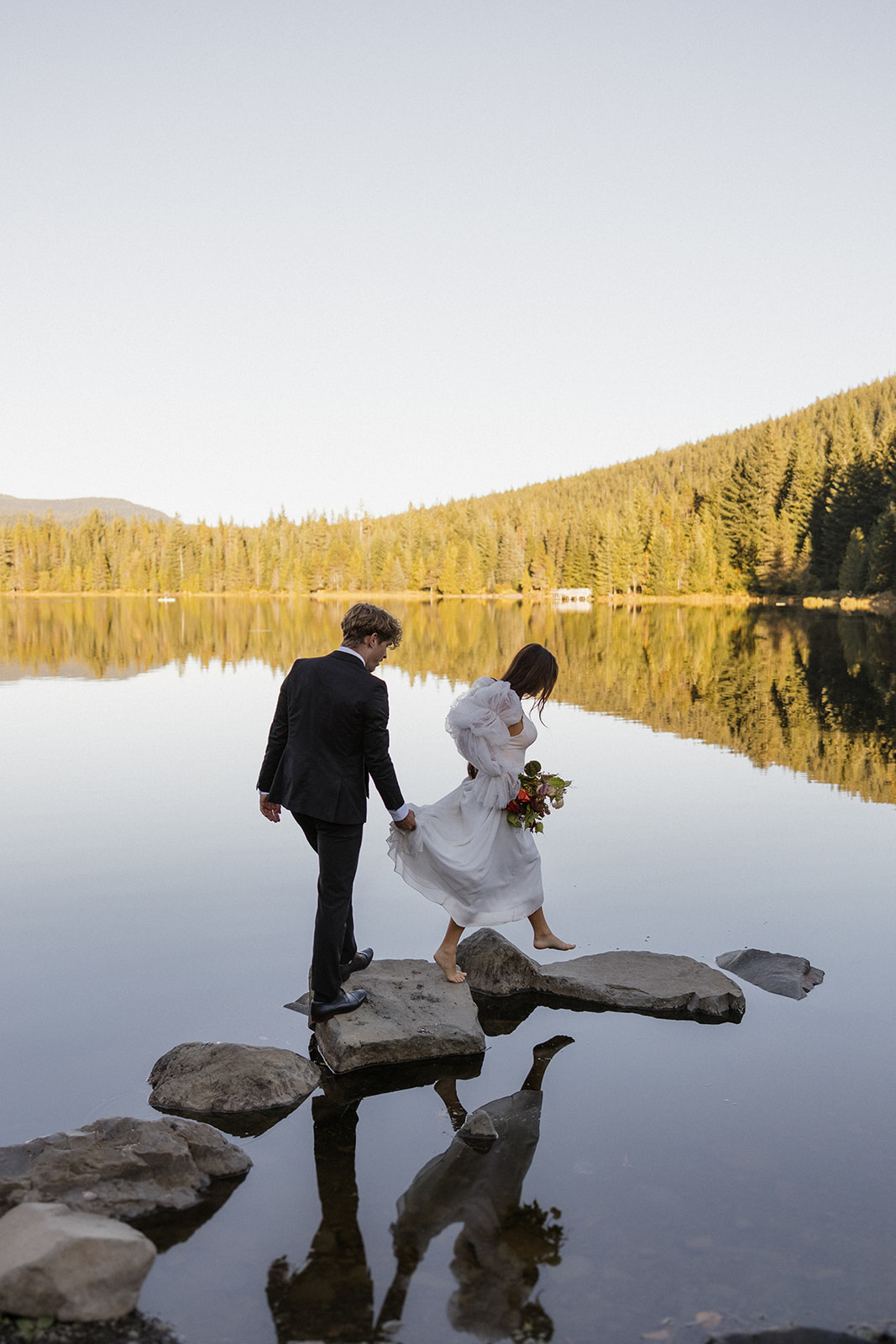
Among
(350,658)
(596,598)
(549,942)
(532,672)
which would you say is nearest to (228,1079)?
(350,658)

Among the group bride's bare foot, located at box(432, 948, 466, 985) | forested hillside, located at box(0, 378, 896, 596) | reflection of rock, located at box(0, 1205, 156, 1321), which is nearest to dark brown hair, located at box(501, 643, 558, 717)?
bride's bare foot, located at box(432, 948, 466, 985)

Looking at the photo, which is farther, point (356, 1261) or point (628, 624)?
point (628, 624)

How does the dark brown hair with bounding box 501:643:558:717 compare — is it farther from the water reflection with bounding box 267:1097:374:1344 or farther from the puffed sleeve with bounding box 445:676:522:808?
the water reflection with bounding box 267:1097:374:1344

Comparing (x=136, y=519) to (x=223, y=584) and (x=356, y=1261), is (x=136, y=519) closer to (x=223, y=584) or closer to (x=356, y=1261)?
(x=223, y=584)

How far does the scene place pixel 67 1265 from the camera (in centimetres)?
350

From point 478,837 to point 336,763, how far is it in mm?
1252

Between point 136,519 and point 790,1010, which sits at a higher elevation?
point 136,519

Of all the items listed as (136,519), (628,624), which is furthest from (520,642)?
(136,519)

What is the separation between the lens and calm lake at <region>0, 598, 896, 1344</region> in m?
3.84

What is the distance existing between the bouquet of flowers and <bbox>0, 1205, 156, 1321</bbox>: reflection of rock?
11.5ft

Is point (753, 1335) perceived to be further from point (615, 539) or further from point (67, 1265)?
point (615, 539)

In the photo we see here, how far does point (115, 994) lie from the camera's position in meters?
6.57

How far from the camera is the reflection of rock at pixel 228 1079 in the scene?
518cm

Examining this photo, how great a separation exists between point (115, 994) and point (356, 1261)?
3131 millimetres
